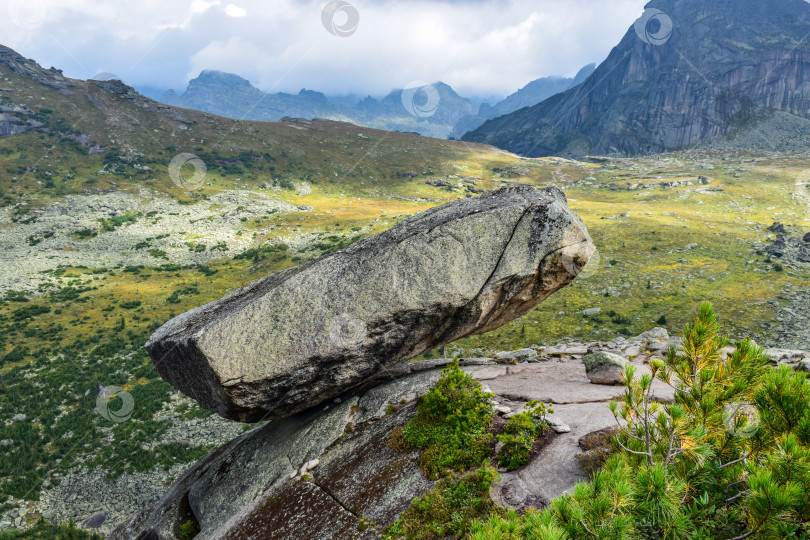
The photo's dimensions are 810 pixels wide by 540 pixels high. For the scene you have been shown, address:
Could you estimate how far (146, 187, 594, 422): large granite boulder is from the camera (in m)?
11.7

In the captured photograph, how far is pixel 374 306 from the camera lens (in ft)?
38.8

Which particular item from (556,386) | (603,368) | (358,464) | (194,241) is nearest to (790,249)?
(603,368)

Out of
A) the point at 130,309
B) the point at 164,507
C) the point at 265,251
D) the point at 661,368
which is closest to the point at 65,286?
the point at 130,309

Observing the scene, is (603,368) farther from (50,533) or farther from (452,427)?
(50,533)

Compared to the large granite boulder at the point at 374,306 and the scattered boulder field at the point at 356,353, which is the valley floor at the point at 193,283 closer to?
the scattered boulder field at the point at 356,353

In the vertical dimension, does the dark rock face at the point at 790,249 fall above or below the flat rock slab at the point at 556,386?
below

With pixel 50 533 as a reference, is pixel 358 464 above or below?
above

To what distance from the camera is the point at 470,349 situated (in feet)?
110

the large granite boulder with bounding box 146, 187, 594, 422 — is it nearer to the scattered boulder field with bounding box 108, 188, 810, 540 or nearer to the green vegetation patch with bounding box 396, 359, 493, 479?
the scattered boulder field with bounding box 108, 188, 810, 540

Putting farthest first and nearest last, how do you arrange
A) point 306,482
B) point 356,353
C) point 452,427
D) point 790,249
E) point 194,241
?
point 194,241 → point 790,249 → point 356,353 → point 306,482 → point 452,427

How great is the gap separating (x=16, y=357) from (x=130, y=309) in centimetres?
1264

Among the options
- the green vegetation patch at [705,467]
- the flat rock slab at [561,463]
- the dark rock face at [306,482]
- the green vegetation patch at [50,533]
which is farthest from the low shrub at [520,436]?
the green vegetation patch at [50,533]

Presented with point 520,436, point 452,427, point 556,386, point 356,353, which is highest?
point 356,353

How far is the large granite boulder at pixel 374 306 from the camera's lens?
11680 mm
